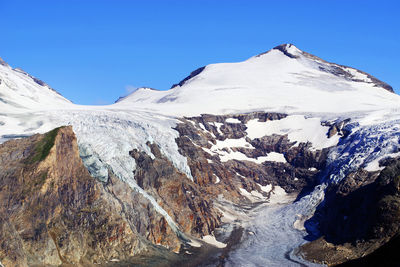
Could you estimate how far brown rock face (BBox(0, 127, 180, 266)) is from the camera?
192 feet

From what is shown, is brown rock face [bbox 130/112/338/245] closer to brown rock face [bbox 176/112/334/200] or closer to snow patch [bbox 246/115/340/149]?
brown rock face [bbox 176/112/334/200]

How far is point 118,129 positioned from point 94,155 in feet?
76.0

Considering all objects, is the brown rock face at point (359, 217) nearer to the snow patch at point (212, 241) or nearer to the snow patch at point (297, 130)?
the snow patch at point (212, 241)

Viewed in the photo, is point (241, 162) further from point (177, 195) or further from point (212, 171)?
point (177, 195)

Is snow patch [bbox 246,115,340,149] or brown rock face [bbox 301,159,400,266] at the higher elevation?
snow patch [bbox 246,115,340,149]

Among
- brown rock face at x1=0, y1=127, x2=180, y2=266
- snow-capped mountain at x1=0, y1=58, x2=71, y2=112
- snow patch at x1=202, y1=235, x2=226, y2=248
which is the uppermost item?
snow-capped mountain at x1=0, y1=58, x2=71, y2=112

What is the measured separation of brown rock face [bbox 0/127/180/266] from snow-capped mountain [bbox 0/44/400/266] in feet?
1.17

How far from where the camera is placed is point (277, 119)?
168625 mm

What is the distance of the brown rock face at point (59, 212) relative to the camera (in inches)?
2303

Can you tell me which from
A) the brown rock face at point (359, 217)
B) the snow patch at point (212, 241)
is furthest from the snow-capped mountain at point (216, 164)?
the brown rock face at point (359, 217)

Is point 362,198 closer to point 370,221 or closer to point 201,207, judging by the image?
point 370,221

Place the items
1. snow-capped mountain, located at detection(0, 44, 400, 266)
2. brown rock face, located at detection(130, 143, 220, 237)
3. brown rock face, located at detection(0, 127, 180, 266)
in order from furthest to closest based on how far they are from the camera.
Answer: brown rock face, located at detection(130, 143, 220, 237) → snow-capped mountain, located at detection(0, 44, 400, 266) → brown rock face, located at detection(0, 127, 180, 266)

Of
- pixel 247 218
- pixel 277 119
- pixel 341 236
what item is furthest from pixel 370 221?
pixel 277 119

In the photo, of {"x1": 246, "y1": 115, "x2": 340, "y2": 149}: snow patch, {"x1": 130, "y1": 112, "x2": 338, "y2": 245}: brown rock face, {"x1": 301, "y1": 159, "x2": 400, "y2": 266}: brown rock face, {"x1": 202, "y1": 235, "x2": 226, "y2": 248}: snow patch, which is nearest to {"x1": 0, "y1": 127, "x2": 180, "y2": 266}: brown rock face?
{"x1": 202, "y1": 235, "x2": 226, "y2": 248}: snow patch
